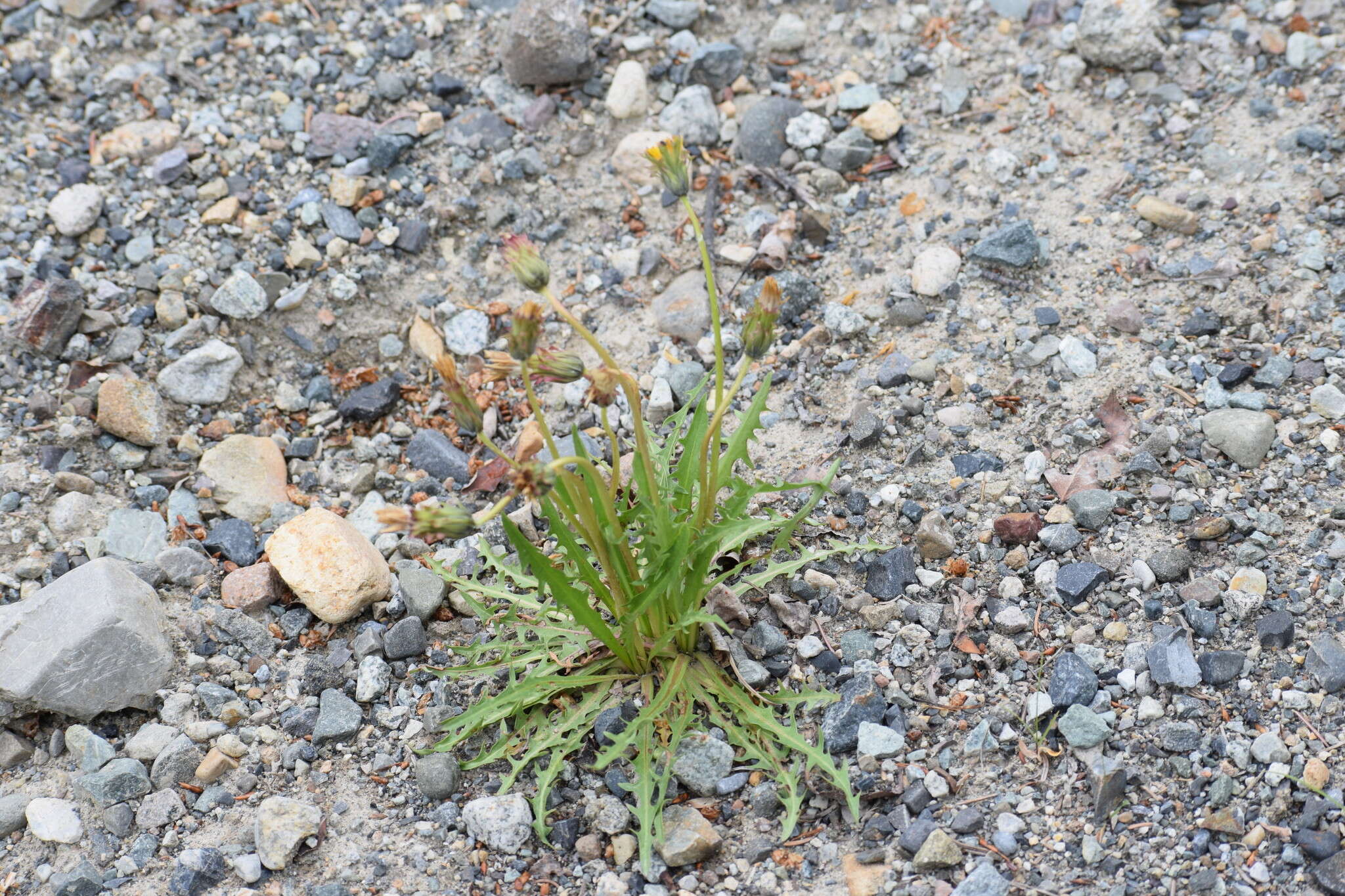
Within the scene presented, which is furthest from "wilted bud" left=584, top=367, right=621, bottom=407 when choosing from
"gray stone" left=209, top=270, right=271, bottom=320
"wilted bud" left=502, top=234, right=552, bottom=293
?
"gray stone" left=209, top=270, right=271, bottom=320

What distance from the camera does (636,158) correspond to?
453 centimetres

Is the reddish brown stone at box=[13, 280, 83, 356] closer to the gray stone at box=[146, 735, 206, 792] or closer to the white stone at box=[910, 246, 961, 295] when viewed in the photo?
the gray stone at box=[146, 735, 206, 792]

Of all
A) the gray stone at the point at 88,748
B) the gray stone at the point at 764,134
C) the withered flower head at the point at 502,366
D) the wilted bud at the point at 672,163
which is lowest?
the gray stone at the point at 88,748

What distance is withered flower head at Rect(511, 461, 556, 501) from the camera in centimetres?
214

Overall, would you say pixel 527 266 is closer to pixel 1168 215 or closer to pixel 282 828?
pixel 282 828

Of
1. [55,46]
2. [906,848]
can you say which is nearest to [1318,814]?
[906,848]

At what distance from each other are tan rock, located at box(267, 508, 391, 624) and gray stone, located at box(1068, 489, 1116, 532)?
217 cm

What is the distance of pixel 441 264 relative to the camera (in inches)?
173

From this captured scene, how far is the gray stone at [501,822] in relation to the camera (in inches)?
106

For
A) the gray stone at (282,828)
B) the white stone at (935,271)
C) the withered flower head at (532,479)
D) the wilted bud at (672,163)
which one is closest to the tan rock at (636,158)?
the white stone at (935,271)

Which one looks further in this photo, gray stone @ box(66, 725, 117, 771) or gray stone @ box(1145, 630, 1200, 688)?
gray stone @ box(66, 725, 117, 771)

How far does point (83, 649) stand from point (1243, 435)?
349 centimetres

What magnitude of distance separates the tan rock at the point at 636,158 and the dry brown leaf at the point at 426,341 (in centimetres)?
111

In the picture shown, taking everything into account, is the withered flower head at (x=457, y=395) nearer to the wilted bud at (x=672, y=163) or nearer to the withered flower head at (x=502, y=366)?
the withered flower head at (x=502, y=366)
